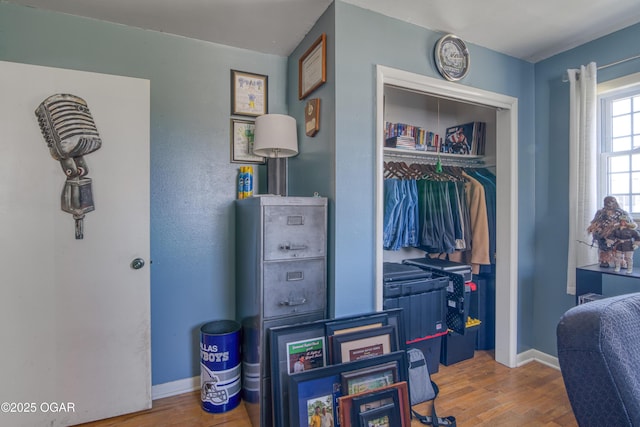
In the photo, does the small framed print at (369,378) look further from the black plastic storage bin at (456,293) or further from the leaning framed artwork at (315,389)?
the black plastic storage bin at (456,293)

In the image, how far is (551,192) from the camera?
246 cm

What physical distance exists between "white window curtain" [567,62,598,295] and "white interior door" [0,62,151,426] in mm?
2870

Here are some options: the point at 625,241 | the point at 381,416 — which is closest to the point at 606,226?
the point at 625,241

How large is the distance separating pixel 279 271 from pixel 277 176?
73 centimetres

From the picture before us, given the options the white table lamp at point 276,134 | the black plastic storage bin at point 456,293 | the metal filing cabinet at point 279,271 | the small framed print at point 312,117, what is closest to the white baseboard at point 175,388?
the metal filing cabinet at point 279,271

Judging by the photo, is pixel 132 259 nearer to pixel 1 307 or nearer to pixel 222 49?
pixel 1 307

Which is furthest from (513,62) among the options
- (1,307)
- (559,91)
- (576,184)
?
(1,307)

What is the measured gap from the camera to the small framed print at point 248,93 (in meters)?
2.25

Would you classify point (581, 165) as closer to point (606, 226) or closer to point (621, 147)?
point (621, 147)

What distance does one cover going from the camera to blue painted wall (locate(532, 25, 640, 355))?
2379mm

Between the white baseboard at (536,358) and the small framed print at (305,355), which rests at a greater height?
the small framed print at (305,355)

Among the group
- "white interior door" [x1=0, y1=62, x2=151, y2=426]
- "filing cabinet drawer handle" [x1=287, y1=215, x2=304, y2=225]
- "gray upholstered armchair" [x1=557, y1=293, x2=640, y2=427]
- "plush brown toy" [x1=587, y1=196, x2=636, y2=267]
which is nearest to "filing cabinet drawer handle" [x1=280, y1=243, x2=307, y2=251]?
"filing cabinet drawer handle" [x1=287, y1=215, x2=304, y2=225]

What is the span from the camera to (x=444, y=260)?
9.54 ft

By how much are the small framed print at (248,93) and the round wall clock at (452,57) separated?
3.97 feet
